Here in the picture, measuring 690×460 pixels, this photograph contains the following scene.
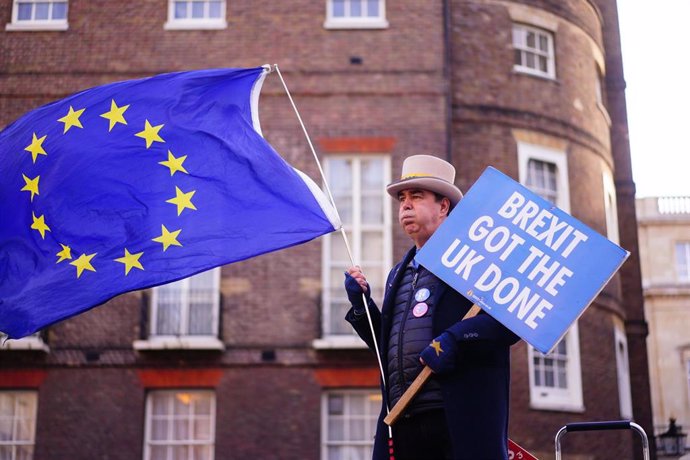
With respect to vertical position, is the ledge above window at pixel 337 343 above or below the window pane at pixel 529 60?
below

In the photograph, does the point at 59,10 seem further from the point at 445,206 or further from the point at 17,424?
the point at 445,206

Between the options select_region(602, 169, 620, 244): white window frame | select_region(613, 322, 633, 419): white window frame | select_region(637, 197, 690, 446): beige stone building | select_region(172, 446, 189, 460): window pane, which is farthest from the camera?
select_region(637, 197, 690, 446): beige stone building

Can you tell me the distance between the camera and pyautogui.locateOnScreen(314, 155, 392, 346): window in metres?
17.0

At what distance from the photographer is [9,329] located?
6.50m

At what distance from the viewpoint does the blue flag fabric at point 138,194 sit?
643 centimetres

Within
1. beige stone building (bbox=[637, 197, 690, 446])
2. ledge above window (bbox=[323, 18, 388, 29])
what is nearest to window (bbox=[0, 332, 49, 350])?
ledge above window (bbox=[323, 18, 388, 29])

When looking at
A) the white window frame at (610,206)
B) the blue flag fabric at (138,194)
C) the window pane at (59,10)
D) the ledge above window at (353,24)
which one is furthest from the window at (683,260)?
the blue flag fabric at (138,194)

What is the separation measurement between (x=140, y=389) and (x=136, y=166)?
1041 centimetres

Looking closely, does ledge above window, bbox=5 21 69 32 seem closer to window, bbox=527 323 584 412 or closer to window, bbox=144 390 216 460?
window, bbox=144 390 216 460

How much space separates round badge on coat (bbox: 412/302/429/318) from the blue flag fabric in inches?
43.9

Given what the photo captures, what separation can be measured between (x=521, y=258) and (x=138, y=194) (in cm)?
260

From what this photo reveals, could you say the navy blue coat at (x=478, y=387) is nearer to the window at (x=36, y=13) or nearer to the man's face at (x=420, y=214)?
the man's face at (x=420, y=214)

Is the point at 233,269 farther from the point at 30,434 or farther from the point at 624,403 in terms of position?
the point at 624,403

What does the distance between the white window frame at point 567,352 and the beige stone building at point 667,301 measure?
1914 centimetres
